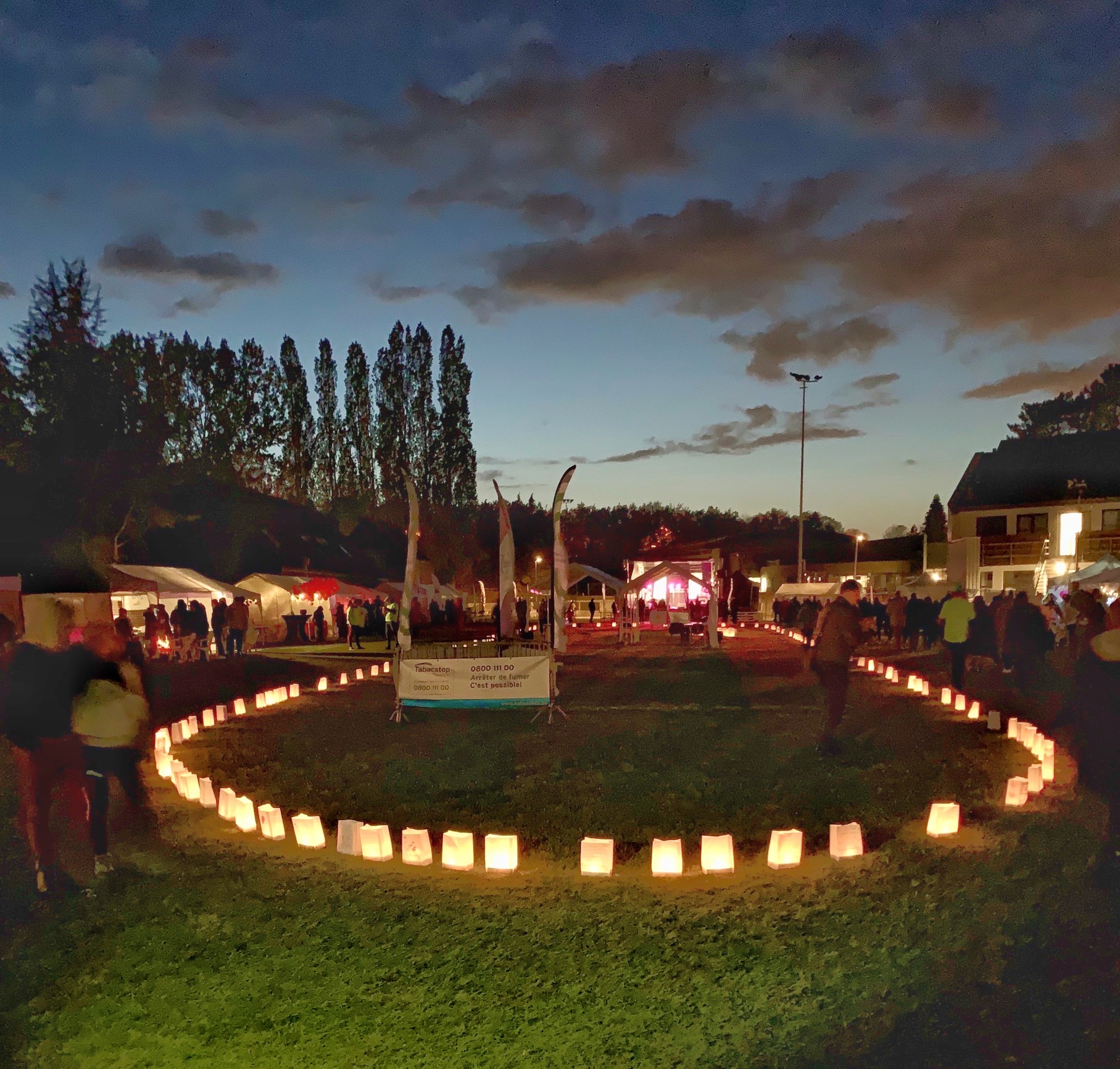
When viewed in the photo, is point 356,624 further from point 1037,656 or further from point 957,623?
point 1037,656

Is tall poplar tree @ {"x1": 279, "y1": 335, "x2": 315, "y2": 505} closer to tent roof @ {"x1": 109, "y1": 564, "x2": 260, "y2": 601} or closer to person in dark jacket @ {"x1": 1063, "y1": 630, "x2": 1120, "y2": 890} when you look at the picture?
tent roof @ {"x1": 109, "y1": 564, "x2": 260, "y2": 601}

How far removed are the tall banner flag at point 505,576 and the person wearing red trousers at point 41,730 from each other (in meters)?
9.64

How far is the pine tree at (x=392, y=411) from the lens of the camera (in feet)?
163

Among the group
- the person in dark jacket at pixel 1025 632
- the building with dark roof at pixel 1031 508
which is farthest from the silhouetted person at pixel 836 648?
the building with dark roof at pixel 1031 508

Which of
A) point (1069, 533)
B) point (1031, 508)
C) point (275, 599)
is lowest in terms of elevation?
point (275, 599)

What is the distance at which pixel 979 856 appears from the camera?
605 cm

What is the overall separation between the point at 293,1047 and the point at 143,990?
3.31 feet

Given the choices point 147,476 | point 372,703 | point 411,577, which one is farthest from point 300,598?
point 411,577

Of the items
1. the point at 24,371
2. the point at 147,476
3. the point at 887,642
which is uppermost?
the point at 24,371

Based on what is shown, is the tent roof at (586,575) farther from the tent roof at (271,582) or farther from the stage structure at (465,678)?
the stage structure at (465,678)

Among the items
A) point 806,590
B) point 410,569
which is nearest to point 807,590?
point 806,590

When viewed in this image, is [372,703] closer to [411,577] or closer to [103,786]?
[411,577]

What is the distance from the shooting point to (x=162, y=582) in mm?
25797

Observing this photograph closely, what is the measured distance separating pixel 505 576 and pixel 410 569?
308cm
